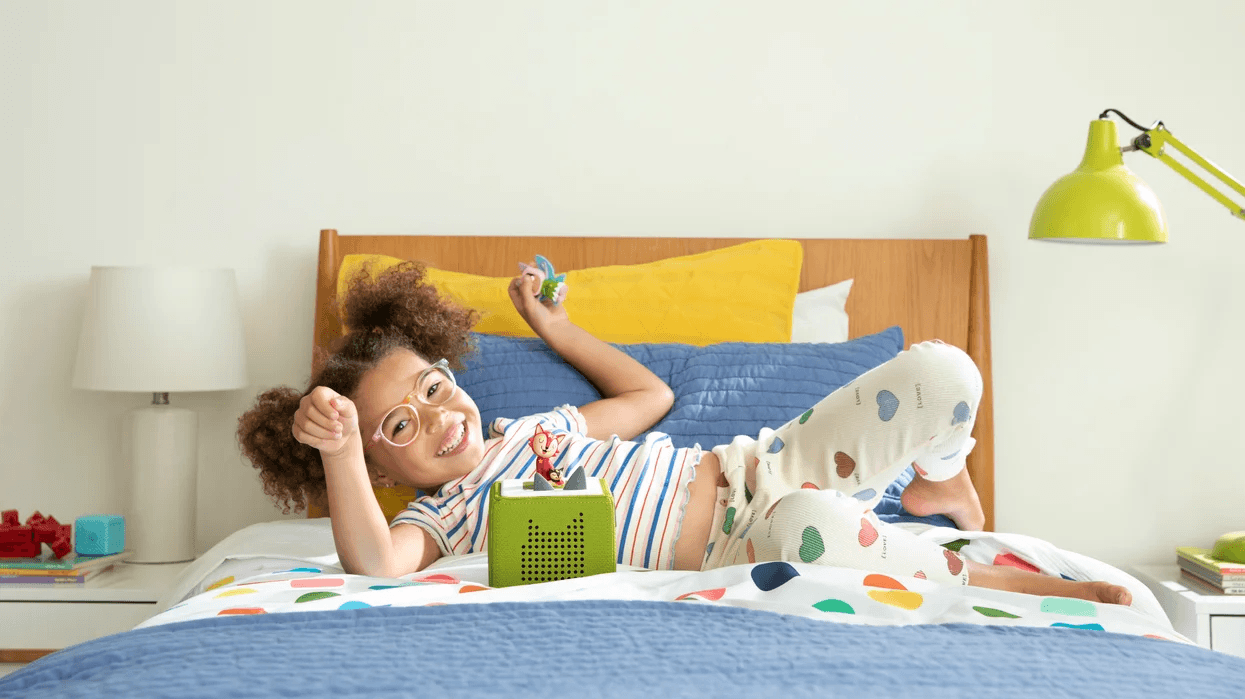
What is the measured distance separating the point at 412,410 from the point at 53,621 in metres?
0.94

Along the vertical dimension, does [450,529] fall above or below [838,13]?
below

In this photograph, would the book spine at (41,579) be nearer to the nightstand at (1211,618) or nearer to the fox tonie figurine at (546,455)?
the fox tonie figurine at (546,455)

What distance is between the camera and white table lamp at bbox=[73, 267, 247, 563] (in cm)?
206

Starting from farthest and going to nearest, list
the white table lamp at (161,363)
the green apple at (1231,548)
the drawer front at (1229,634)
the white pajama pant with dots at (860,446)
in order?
the white table lamp at (161,363) < the green apple at (1231,548) < the drawer front at (1229,634) < the white pajama pant with dots at (860,446)

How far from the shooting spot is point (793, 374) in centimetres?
181

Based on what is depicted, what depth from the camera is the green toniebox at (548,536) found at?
1211 millimetres

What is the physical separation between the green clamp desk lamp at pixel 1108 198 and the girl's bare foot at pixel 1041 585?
822 mm

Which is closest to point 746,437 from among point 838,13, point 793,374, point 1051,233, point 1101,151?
point 793,374

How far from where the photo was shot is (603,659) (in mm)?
876

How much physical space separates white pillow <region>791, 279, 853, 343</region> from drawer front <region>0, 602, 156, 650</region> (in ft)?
4.38

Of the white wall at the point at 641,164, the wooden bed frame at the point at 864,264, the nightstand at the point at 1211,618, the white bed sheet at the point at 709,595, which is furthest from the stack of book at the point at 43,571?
the nightstand at the point at 1211,618

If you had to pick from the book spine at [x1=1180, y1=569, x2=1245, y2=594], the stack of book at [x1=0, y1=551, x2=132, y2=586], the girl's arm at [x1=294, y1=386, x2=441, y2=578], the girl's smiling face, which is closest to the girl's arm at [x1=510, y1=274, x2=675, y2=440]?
the girl's smiling face

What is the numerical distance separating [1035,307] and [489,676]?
1816 millimetres

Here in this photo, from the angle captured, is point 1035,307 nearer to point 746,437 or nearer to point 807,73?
point 807,73
